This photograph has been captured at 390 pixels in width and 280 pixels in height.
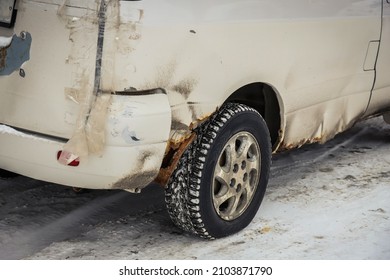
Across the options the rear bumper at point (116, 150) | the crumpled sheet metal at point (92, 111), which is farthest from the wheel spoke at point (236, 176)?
the crumpled sheet metal at point (92, 111)

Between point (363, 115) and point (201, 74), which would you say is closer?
point (201, 74)

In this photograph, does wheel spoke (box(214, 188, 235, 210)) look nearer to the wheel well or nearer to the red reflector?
the wheel well

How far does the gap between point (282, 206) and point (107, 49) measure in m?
1.73

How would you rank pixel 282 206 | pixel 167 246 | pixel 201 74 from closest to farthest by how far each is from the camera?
pixel 201 74, pixel 167 246, pixel 282 206

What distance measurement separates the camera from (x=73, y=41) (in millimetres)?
3293

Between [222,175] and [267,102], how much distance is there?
2.02 feet

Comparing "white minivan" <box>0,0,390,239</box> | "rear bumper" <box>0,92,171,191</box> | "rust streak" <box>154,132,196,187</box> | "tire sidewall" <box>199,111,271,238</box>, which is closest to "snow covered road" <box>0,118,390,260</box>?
"tire sidewall" <box>199,111,271,238</box>

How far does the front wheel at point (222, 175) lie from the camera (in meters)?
3.71

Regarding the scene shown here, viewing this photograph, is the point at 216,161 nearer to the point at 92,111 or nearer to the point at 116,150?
the point at 116,150

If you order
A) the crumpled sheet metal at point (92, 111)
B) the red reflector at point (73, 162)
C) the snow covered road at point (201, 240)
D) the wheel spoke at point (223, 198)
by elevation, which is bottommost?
the snow covered road at point (201, 240)

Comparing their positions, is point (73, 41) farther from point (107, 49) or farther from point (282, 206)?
point (282, 206)

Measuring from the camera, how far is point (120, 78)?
10.7 feet

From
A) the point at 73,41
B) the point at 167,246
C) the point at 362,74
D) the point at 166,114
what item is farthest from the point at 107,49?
the point at 362,74

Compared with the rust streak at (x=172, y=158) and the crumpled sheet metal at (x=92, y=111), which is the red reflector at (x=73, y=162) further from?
the rust streak at (x=172, y=158)
